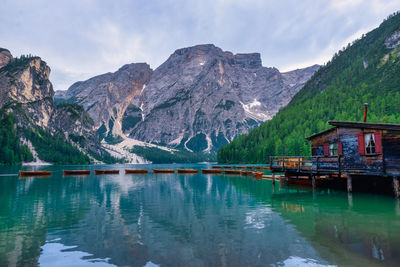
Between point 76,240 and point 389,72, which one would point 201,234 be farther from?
point 389,72

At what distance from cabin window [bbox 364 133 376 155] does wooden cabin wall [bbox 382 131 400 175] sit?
4.81 feet

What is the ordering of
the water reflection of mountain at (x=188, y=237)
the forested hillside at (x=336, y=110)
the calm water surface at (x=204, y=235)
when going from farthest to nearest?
the forested hillside at (x=336, y=110) < the water reflection of mountain at (x=188, y=237) < the calm water surface at (x=204, y=235)

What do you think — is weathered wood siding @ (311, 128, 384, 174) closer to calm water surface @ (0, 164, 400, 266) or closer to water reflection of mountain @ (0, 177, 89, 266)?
calm water surface @ (0, 164, 400, 266)

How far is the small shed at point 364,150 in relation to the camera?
32.0m

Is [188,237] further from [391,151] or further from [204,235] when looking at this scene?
[391,151]

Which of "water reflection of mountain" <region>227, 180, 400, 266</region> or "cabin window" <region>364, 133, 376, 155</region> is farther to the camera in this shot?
"cabin window" <region>364, 133, 376, 155</region>

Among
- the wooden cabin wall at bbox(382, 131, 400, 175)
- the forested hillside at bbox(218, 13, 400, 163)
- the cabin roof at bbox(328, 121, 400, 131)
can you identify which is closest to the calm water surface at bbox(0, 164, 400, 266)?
→ the wooden cabin wall at bbox(382, 131, 400, 175)

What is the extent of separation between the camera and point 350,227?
64.0 ft

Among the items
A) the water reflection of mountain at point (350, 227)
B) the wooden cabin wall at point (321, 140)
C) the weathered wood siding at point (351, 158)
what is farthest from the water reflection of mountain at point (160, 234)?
the wooden cabin wall at point (321, 140)

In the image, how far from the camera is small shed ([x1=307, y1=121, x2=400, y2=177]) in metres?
32.0

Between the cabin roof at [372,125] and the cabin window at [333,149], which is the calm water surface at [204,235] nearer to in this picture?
the cabin roof at [372,125]

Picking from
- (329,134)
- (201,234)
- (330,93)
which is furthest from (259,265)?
(330,93)

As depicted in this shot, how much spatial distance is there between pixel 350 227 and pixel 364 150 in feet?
61.9

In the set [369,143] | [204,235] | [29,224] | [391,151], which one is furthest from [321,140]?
[29,224]
